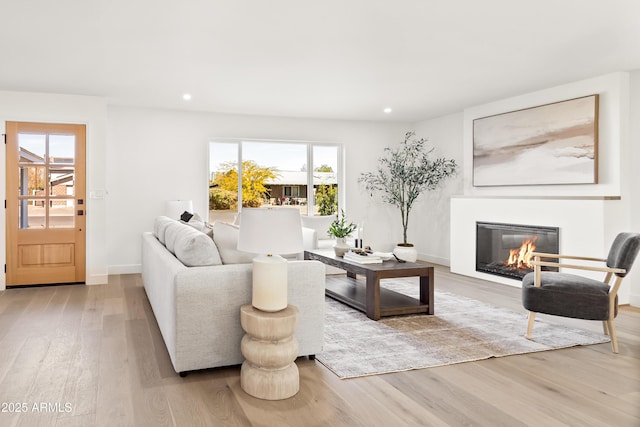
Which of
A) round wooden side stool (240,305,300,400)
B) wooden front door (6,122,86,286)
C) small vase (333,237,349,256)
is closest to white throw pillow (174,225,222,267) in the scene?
round wooden side stool (240,305,300,400)

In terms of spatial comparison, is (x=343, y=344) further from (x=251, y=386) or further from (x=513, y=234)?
(x=513, y=234)

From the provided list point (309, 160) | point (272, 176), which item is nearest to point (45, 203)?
point (272, 176)

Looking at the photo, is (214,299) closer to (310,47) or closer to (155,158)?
(310,47)

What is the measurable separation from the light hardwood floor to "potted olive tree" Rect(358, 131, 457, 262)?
3945 millimetres

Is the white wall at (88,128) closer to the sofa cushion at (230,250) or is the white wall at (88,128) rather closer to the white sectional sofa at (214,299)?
the white sectional sofa at (214,299)

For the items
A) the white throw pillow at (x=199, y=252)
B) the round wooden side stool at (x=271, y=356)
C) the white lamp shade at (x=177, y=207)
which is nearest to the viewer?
the round wooden side stool at (x=271, y=356)

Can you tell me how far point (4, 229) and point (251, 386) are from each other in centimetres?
459

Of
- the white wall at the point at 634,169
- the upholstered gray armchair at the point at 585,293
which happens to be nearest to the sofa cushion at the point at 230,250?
the upholstered gray armchair at the point at 585,293

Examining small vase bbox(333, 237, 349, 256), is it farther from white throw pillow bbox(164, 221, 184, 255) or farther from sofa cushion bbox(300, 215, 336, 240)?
white throw pillow bbox(164, 221, 184, 255)

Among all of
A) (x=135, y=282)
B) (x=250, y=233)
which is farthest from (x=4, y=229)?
(x=250, y=233)

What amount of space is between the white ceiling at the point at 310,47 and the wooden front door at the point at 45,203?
0.59 m

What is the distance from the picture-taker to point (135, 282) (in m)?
6.03

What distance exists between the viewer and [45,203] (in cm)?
579

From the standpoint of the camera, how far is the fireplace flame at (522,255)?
5.60m
